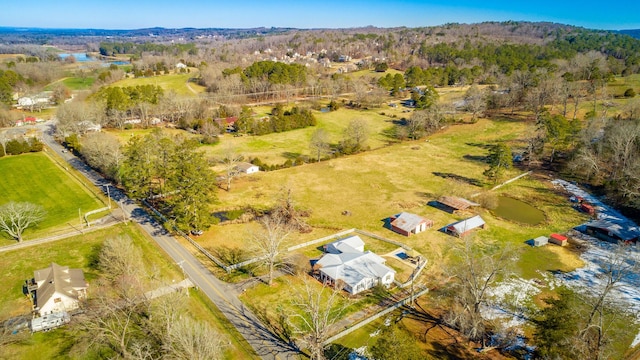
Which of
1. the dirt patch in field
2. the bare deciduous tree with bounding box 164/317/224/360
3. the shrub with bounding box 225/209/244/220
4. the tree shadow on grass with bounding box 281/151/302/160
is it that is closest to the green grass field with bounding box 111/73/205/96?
the tree shadow on grass with bounding box 281/151/302/160

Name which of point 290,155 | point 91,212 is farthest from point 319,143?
point 91,212

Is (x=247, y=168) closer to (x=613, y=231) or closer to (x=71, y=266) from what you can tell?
(x=71, y=266)

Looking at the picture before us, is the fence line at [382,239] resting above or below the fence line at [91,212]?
above

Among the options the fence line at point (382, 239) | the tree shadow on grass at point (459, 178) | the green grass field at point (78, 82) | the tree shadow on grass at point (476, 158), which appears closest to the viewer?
the fence line at point (382, 239)

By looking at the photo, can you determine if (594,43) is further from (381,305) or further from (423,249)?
(381,305)

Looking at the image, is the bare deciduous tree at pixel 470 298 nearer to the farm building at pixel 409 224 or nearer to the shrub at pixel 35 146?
the farm building at pixel 409 224

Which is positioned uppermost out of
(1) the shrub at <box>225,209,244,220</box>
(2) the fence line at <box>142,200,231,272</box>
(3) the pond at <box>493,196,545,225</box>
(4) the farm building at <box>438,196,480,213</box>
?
(4) the farm building at <box>438,196,480,213</box>

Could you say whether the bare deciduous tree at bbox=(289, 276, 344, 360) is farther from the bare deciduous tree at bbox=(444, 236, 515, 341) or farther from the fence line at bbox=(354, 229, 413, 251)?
the fence line at bbox=(354, 229, 413, 251)

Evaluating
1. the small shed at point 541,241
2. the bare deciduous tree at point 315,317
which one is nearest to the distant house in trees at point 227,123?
the bare deciduous tree at point 315,317
